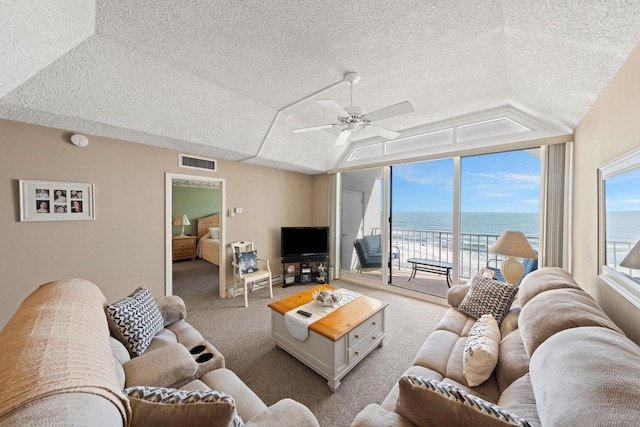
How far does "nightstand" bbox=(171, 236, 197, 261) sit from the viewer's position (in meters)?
5.89

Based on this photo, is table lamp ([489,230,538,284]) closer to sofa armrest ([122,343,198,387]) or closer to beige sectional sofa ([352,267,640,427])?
beige sectional sofa ([352,267,640,427])

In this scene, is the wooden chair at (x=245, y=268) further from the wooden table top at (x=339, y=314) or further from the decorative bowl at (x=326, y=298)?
the decorative bowl at (x=326, y=298)

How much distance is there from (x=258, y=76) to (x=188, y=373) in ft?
8.31

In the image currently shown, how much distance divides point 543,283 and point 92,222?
443 cm

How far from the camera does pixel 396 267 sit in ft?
17.2

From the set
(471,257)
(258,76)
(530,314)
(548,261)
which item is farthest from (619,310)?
(258,76)

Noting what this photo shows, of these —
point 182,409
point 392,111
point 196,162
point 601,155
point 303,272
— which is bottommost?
point 303,272

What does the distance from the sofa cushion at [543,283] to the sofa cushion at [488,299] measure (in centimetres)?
20

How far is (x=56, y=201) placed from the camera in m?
2.37

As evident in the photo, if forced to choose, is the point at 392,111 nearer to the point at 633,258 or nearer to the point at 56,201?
the point at 633,258

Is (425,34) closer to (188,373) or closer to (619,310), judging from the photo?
(619,310)

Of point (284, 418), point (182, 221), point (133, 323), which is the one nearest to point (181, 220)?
point (182, 221)

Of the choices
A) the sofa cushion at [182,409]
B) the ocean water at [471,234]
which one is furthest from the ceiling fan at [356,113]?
the sofa cushion at [182,409]

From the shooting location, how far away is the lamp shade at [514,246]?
212 centimetres
